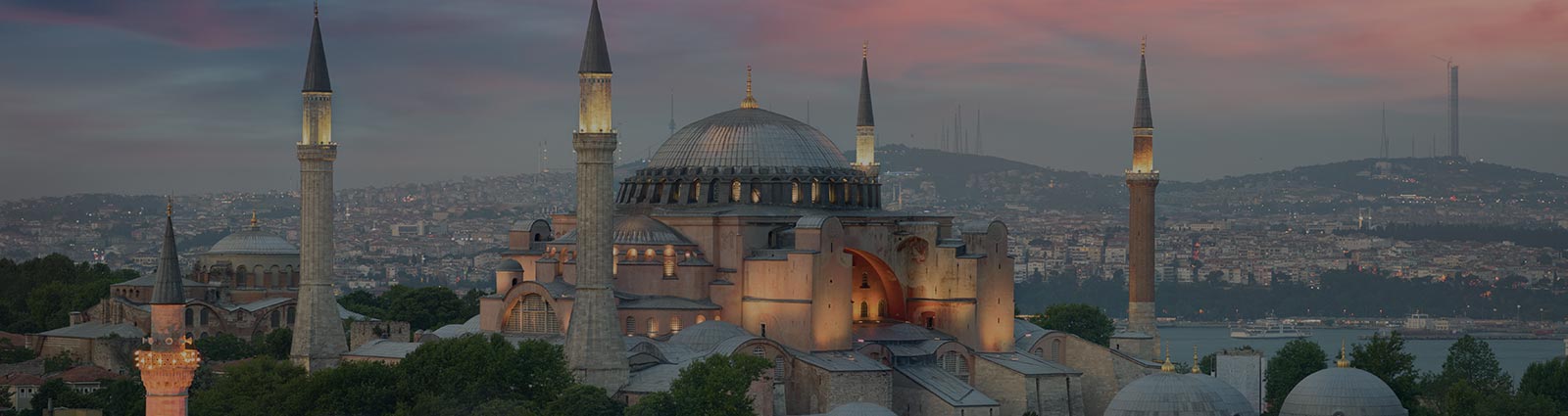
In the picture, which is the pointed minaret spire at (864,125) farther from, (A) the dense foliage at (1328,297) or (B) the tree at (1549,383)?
(A) the dense foliage at (1328,297)

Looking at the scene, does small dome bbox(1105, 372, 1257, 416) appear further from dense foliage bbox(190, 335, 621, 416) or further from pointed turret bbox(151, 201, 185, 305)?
pointed turret bbox(151, 201, 185, 305)

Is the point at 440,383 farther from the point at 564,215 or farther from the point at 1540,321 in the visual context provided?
the point at 1540,321

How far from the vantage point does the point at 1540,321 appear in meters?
152

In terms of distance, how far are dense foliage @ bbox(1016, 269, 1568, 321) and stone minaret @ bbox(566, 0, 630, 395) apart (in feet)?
345

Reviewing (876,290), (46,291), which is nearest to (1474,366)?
(876,290)

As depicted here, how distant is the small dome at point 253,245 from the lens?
6838cm

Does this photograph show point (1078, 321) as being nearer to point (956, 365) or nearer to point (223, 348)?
point (956, 365)

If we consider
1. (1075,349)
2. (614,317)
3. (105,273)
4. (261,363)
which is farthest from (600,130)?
(105,273)

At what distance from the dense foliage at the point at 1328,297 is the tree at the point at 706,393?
107110 mm

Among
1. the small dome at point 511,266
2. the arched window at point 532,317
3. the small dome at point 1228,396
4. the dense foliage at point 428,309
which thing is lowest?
the small dome at point 1228,396

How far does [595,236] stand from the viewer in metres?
47.3

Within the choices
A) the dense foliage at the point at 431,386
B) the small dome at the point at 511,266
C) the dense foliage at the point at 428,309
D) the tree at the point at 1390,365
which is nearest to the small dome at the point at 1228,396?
the tree at the point at 1390,365

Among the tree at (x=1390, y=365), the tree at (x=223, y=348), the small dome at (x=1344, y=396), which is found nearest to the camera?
the small dome at (x=1344, y=396)

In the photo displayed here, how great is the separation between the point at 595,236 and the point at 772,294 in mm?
5610
